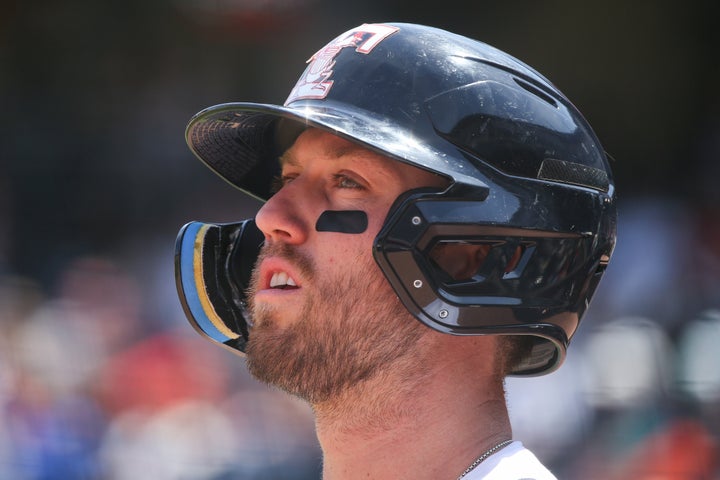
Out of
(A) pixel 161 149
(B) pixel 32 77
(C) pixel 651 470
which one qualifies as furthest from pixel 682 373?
(B) pixel 32 77

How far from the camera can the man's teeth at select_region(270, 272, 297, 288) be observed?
224 cm

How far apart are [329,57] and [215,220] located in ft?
14.8

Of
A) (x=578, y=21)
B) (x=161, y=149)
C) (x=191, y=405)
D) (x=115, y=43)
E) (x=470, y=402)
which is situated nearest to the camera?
(x=470, y=402)

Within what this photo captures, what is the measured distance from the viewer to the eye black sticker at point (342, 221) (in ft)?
7.19

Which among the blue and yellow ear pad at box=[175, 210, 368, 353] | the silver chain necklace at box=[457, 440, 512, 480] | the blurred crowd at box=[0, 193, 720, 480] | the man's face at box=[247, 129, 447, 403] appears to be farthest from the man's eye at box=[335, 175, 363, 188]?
the blurred crowd at box=[0, 193, 720, 480]

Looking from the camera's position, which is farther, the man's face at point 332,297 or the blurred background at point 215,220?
the blurred background at point 215,220

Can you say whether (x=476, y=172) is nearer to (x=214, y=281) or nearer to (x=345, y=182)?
(x=345, y=182)

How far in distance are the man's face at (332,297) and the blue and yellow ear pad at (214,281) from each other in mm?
269

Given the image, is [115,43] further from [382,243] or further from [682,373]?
[382,243]

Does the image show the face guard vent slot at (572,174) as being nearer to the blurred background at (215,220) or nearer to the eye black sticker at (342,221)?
the eye black sticker at (342,221)

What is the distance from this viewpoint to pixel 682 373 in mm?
4715

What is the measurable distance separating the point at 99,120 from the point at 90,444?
9.27 feet

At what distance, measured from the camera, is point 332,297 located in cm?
217

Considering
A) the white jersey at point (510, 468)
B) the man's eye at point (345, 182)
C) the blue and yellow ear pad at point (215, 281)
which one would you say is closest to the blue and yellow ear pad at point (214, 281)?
Result: the blue and yellow ear pad at point (215, 281)
